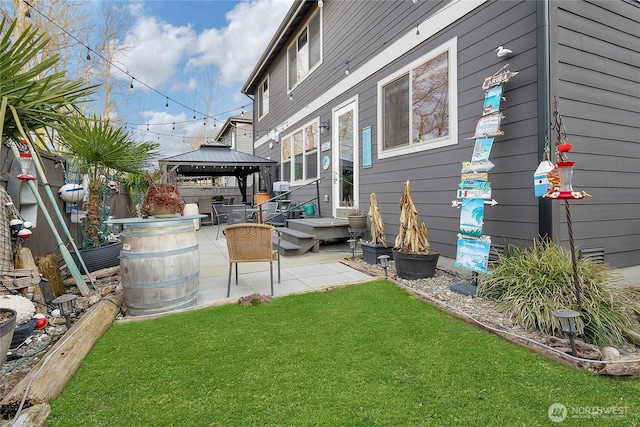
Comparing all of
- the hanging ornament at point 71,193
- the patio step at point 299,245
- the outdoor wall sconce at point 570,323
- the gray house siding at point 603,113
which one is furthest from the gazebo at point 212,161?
the outdoor wall sconce at point 570,323

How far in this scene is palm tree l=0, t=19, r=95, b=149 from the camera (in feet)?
7.20

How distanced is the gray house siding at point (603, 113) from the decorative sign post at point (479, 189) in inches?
21.2

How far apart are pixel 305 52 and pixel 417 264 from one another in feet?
22.3

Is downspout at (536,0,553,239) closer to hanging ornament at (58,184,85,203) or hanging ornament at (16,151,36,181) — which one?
hanging ornament at (16,151,36,181)

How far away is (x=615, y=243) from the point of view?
3.68 metres

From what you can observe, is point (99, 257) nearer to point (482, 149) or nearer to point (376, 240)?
point (376, 240)

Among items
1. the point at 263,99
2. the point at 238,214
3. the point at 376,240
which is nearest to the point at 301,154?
the point at 238,214

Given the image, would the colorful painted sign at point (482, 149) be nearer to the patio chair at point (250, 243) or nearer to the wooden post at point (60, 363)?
the patio chair at point (250, 243)

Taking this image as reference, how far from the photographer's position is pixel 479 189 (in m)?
3.36

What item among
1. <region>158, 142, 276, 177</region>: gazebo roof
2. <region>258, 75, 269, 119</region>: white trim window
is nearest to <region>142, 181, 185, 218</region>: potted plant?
<region>158, 142, 276, 177</region>: gazebo roof

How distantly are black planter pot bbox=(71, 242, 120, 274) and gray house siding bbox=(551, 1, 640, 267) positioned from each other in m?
5.23

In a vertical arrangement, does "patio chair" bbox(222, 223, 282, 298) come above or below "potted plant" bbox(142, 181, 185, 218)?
below

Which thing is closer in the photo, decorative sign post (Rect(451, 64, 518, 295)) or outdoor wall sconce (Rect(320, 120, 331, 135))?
decorative sign post (Rect(451, 64, 518, 295))

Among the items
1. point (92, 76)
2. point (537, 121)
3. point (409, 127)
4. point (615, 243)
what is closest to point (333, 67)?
point (409, 127)
